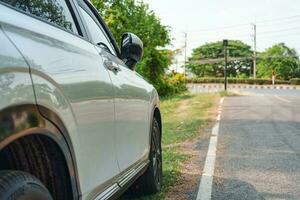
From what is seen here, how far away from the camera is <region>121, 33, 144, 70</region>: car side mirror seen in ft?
14.5

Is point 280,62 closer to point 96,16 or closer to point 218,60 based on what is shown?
point 218,60

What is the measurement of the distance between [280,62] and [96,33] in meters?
103

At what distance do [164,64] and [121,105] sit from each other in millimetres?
30270

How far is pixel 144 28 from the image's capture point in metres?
32.2

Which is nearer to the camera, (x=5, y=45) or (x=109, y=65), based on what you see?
(x=5, y=45)

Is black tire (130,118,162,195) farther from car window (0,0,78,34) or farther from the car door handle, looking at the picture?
car window (0,0,78,34)

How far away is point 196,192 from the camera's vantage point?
5566 millimetres

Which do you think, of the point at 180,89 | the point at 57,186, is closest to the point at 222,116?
the point at 57,186

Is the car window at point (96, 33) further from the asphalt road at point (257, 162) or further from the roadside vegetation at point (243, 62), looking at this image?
the roadside vegetation at point (243, 62)

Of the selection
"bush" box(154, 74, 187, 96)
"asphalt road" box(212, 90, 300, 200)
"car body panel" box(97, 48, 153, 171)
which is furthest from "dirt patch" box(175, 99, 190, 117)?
"car body panel" box(97, 48, 153, 171)

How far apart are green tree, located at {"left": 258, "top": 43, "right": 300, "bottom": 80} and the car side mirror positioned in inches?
3885

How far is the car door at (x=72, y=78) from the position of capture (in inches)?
94.2

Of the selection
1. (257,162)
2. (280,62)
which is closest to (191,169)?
(257,162)

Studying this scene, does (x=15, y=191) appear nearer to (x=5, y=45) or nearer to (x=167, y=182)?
(x=5, y=45)
